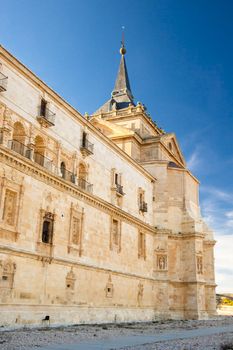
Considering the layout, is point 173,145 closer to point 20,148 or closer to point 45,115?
point 45,115

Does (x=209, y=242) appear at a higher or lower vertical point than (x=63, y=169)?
lower

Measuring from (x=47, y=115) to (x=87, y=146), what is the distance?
3.99m

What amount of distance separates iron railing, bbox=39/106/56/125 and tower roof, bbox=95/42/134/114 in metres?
23.4

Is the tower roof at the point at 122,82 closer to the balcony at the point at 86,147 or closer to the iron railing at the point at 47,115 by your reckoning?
the balcony at the point at 86,147

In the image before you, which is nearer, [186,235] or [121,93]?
[186,235]

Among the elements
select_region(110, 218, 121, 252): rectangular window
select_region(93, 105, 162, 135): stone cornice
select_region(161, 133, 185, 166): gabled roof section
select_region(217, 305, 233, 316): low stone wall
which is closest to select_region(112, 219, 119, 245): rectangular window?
select_region(110, 218, 121, 252): rectangular window

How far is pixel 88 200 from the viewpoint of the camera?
23703mm

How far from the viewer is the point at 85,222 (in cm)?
2305

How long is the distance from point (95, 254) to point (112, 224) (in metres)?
3.20

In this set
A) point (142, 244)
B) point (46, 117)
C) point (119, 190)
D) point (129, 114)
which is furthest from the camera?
point (129, 114)

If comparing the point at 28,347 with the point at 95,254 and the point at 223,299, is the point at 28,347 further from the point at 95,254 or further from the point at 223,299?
the point at 223,299

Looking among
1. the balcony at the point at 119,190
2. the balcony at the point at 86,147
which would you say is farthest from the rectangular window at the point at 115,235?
the balcony at the point at 86,147

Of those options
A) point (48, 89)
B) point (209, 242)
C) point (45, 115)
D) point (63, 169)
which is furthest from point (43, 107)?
point (209, 242)

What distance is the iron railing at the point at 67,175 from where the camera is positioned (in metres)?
22.0
